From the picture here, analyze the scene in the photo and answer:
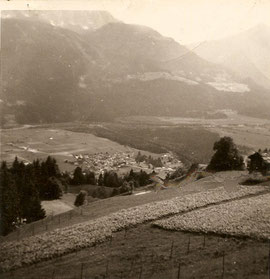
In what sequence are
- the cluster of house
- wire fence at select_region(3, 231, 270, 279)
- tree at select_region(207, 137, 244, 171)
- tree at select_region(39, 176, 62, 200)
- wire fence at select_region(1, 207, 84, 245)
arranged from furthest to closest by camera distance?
the cluster of house → tree at select_region(39, 176, 62, 200) → tree at select_region(207, 137, 244, 171) → wire fence at select_region(1, 207, 84, 245) → wire fence at select_region(3, 231, 270, 279)

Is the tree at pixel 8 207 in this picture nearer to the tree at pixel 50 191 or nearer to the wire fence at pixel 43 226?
the wire fence at pixel 43 226

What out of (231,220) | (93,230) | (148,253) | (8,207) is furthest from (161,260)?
(8,207)

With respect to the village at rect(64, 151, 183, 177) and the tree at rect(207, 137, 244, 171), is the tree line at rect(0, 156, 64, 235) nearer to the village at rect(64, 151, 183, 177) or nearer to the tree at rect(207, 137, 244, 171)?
the tree at rect(207, 137, 244, 171)

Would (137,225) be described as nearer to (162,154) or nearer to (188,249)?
(188,249)

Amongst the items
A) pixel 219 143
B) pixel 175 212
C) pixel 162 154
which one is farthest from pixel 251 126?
pixel 175 212

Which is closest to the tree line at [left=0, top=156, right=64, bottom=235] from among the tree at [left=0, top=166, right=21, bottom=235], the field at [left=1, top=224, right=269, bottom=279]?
the tree at [left=0, top=166, right=21, bottom=235]
